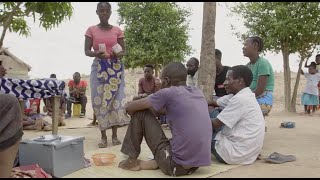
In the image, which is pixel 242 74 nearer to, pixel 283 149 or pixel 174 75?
pixel 174 75

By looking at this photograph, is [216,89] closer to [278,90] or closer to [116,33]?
[116,33]

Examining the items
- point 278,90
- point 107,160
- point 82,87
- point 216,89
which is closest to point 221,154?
point 107,160

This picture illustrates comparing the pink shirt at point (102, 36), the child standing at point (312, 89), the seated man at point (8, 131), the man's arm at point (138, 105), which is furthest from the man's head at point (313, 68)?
the seated man at point (8, 131)

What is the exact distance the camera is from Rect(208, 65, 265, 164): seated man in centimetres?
388

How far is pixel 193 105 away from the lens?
3.46 metres

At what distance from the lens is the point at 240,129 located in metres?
3.96

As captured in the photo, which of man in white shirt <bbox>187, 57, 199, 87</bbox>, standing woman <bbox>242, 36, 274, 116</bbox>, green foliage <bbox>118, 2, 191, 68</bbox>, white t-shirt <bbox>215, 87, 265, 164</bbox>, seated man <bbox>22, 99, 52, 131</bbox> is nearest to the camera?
white t-shirt <bbox>215, 87, 265, 164</bbox>

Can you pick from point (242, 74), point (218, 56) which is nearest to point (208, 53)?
point (218, 56)

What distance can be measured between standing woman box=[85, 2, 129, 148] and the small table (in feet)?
1.78

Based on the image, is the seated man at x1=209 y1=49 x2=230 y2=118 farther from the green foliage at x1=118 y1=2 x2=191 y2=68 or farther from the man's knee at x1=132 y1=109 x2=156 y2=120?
the green foliage at x1=118 y1=2 x2=191 y2=68

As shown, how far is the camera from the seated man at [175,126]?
3439mm

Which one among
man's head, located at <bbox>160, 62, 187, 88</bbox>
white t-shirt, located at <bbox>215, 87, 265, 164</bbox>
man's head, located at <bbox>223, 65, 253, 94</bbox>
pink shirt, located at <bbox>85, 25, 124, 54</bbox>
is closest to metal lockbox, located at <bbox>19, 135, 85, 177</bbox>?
man's head, located at <bbox>160, 62, 187, 88</bbox>

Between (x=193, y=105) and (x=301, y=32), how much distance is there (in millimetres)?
9327

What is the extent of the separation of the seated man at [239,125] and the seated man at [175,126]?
1.41 feet
